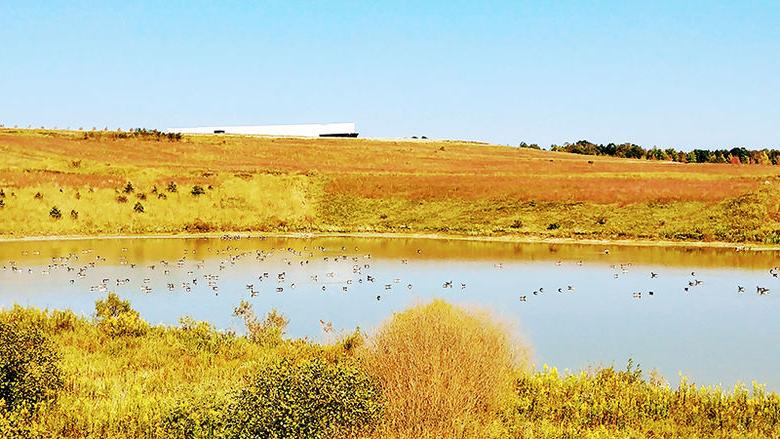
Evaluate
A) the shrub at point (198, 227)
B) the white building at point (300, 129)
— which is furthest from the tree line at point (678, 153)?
the shrub at point (198, 227)

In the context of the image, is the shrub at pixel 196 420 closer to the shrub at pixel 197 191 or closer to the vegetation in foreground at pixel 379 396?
the vegetation in foreground at pixel 379 396

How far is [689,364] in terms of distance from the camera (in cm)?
2094

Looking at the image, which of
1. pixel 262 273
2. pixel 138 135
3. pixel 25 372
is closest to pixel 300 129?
pixel 138 135

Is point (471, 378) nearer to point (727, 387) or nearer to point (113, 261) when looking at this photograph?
point (727, 387)

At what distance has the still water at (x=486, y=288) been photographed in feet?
75.5

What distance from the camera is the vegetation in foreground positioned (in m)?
12.5

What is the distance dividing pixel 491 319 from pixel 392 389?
2939 millimetres

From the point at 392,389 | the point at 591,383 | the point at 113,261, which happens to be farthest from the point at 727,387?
the point at 113,261

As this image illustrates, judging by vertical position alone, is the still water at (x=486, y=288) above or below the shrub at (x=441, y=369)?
below

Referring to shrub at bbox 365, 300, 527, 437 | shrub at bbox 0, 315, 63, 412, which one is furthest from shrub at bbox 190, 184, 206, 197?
shrub at bbox 365, 300, 527, 437

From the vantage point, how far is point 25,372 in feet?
50.3

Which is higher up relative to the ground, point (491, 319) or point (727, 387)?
point (491, 319)

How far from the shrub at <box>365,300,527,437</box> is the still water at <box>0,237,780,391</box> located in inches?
54.8

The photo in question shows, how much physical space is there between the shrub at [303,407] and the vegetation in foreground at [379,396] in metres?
0.02
